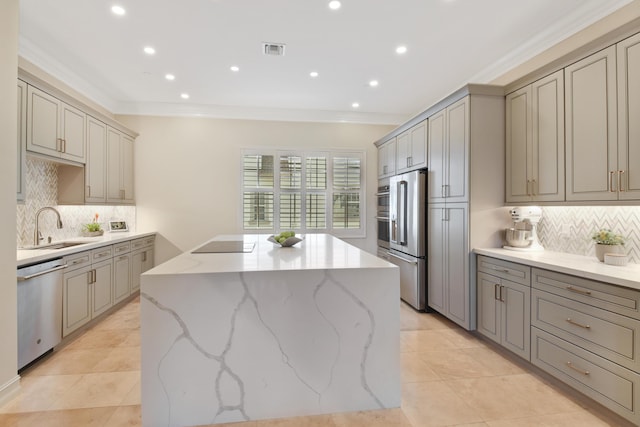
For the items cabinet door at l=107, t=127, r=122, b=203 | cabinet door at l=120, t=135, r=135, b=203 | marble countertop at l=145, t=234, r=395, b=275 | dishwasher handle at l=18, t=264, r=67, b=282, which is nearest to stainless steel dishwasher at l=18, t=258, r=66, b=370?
dishwasher handle at l=18, t=264, r=67, b=282

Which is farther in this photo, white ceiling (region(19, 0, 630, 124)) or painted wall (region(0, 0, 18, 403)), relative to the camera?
white ceiling (region(19, 0, 630, 124))

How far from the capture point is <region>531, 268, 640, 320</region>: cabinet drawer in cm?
173

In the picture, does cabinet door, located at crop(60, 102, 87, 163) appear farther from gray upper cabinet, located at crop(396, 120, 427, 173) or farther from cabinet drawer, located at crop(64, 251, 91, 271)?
gray upper cabinet, located at crop(396, 120, 427, 173)

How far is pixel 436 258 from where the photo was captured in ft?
11.7

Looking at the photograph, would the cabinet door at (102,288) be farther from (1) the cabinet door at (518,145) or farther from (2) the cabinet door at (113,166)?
(1) the cabinet door at (518,145)

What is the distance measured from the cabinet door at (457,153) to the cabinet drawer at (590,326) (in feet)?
3.73

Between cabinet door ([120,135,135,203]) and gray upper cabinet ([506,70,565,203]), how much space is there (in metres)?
4.84

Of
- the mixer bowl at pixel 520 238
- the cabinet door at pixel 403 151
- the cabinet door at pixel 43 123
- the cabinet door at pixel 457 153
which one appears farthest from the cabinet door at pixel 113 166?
the mixer bowl at pixel 520 238

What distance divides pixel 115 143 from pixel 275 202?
2.37 meters

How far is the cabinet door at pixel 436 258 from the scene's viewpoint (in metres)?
3.45

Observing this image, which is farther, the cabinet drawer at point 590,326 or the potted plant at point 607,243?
the potted plant at point 607,243

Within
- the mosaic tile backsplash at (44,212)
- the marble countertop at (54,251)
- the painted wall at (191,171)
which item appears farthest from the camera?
the painted wall at (191,171)

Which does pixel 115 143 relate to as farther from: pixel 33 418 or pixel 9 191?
pixel 33 418

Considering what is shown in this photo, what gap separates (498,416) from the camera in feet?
6.10
